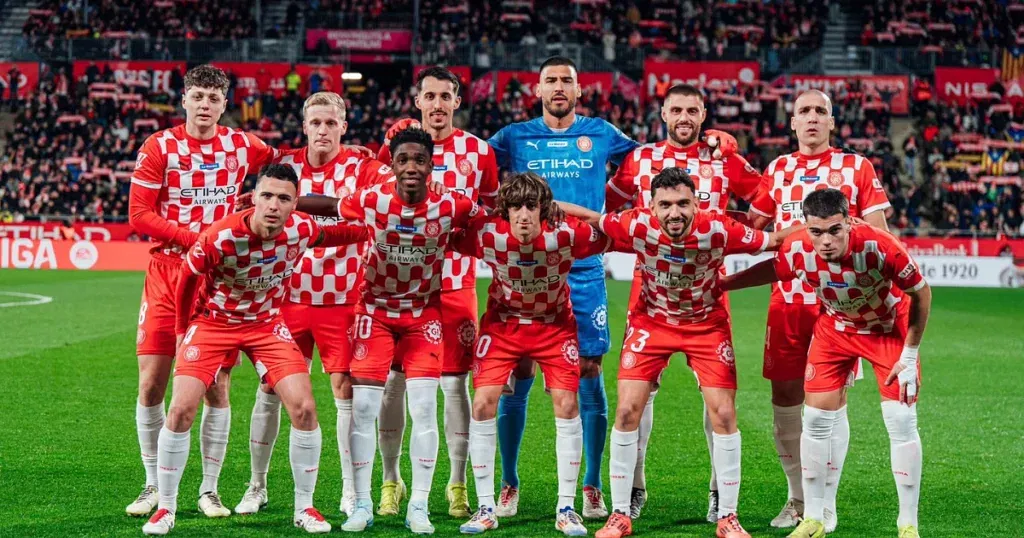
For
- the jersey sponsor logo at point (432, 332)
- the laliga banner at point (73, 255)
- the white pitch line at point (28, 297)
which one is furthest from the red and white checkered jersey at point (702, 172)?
the laliga banner at point (73, 255)

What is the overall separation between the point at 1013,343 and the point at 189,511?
12636 mm

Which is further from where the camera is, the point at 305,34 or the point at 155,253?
the point at 305,34

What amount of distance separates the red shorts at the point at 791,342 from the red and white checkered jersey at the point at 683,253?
1.65ft

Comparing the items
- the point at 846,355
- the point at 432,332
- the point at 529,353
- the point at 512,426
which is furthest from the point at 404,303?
the point at 846,355

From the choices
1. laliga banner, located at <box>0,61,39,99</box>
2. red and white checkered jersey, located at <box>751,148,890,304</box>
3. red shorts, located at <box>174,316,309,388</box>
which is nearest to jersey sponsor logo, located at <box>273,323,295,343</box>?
A: red shorts, located at <box>174,316,309,388</box>

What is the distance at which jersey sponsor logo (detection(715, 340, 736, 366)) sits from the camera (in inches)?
258

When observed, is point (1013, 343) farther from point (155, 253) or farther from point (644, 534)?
point (155, 253)

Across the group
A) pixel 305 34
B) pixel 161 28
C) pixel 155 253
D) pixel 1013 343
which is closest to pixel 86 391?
pixel 155 253

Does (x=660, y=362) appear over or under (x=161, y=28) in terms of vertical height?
under

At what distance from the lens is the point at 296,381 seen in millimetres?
6434

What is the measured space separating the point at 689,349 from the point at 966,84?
29.4 metres

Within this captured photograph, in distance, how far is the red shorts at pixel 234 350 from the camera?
6.43 meters

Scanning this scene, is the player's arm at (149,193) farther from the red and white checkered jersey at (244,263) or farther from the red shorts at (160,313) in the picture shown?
the red and white checkered jersey at (244,263)

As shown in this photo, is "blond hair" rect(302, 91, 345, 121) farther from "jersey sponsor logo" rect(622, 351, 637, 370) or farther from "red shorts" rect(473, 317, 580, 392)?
"jersey sponsor logo" rect(622, 351, 637, 370)
